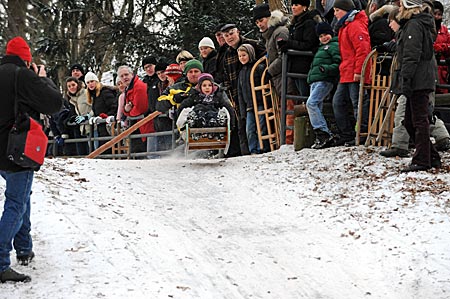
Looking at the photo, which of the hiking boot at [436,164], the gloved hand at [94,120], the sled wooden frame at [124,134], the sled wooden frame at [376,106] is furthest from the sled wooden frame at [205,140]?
the gloved hand at [94,120]

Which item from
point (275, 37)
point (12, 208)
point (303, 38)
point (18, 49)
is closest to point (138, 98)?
point (275, 37)

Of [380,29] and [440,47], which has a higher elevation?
[380,29]

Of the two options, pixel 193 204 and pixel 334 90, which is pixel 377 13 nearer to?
pixel 334 90

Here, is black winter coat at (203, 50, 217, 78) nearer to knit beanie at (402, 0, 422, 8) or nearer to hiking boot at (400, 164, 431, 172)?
knit beanie at (402, 0, 422, 8)

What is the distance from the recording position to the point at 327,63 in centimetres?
1031

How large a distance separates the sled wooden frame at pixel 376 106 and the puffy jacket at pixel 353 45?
12 cm

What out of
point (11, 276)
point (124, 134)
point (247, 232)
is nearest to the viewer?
point (11, 276)

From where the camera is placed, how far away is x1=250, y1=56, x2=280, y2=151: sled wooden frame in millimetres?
11641

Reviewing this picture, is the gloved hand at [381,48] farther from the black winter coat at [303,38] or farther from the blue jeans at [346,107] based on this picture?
the black winter coat at [303,38]

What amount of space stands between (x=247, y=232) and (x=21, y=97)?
2.75 metres

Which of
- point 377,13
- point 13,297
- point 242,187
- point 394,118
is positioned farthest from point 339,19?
point 13,297

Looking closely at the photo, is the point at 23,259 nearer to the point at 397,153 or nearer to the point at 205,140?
the point at 205,140

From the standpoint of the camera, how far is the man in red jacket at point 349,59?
9.89m

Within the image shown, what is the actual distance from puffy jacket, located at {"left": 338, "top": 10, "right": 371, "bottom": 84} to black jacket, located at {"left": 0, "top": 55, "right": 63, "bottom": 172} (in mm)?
5608
